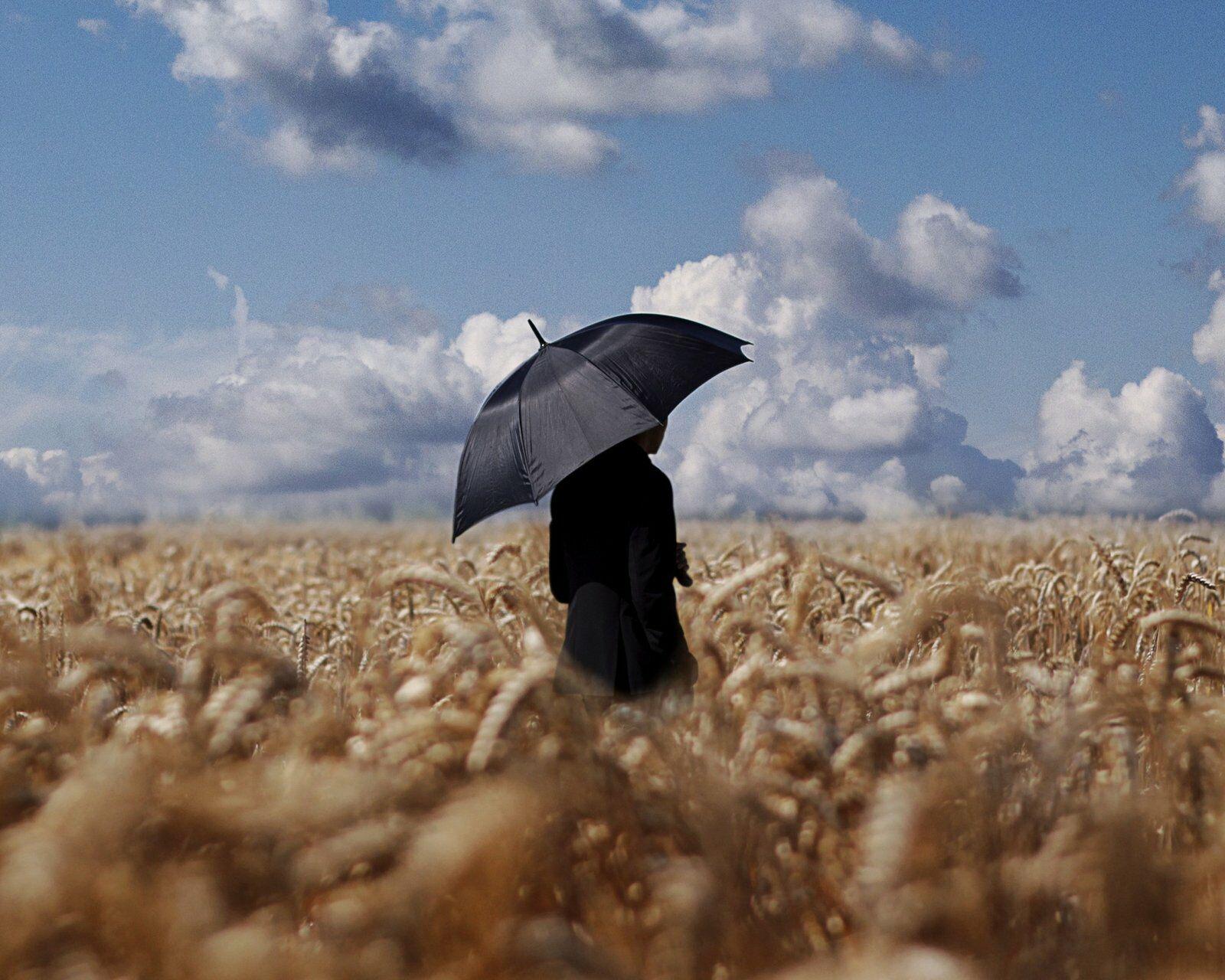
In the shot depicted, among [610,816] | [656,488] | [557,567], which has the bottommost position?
[610,816]

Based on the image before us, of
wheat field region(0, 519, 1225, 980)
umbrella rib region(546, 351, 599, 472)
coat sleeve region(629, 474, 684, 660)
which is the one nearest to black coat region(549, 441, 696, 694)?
coat sleeve region(629, 474, 684, 660)

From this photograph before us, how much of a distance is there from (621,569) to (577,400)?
0.69 meters

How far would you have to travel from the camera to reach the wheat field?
4.92 ft

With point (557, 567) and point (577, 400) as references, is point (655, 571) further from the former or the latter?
point (577, 400)

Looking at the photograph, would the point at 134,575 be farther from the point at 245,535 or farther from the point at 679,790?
the point at 679,790

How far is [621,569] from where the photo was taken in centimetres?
408

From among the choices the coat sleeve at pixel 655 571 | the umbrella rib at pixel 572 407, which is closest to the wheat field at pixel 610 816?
the coat sleeve at pixel 655 571

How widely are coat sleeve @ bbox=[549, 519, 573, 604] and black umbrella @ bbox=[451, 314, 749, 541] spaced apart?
0.20m

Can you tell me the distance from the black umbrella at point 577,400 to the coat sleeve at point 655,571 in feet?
1.04

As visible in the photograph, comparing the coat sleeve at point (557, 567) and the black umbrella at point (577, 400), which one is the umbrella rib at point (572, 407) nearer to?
the black umbrella at point (577, 400)

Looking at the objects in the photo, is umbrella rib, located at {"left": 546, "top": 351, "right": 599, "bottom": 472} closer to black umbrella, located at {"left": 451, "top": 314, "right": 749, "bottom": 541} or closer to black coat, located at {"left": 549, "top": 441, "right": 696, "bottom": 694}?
black umbrella, located at {"left": 451, "top": 314, "right": 749, "bottom": 541}

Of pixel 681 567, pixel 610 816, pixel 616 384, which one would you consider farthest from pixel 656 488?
pixel 610 816

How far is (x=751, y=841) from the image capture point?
176 centimetres

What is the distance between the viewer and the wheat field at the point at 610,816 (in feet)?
4.92
